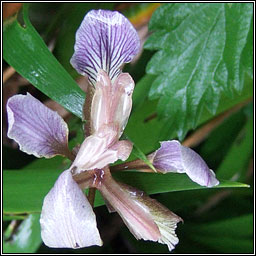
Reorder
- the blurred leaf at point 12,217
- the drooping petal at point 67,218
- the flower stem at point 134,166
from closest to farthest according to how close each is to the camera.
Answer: the drooping petal at point 67,218 → the flower stem at point 134,166 → the blurred leaf at point 12,217

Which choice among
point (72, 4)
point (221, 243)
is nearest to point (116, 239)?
point (221, 243)

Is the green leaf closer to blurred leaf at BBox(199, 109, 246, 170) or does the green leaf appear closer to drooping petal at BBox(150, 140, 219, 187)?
drooping petal at BBox(150, 140, 219, 187)

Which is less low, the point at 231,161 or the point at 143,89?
the point at 143,89

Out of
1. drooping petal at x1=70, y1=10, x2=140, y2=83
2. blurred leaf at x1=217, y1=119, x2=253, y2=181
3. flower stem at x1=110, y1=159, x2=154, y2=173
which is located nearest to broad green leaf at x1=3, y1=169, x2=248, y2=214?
flower stem at x1=110, y1=159, x2=154, y2=173

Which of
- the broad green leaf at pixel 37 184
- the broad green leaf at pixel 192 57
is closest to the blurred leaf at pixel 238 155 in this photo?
the broad green leaf at pixel 192 57

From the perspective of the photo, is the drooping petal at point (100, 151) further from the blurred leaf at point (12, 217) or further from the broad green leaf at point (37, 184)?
the blurred leaf at point (12, 217)

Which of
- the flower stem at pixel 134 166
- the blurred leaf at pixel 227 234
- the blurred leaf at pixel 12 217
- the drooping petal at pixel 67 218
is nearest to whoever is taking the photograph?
the drooping petal at pixel 67 218

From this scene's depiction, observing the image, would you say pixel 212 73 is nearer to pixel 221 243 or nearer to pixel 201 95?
pixel 201 95
